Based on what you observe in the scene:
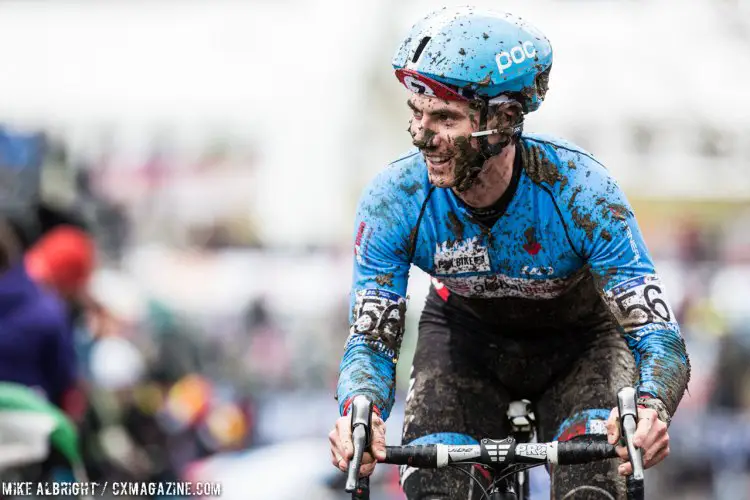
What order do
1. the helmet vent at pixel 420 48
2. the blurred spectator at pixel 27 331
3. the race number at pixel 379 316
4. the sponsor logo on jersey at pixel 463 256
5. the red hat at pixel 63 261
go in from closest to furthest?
the helmet vent at pixel 420 48 → the race number at pixel 379 316 → the sponsor logo on jersey at pixel 463 256 → the blurred spectator at pixel 27 331 → the red hat at pixel 63 261

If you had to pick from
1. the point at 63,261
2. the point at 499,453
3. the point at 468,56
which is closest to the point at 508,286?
the point at 499,453

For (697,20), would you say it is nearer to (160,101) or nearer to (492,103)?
(160,101)

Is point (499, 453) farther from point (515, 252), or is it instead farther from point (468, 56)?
point (468, 56)

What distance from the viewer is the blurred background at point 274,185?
1202 cm

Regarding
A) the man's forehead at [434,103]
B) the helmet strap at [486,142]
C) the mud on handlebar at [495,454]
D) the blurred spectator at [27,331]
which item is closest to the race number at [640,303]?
the mud on handlebar at [495,454]

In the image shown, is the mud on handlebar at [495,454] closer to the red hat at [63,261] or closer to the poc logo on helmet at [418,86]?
the poc logo on helmet at [418,86]

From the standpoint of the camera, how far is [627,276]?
4938 millimetres

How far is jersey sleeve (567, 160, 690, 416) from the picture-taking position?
481 centimetres

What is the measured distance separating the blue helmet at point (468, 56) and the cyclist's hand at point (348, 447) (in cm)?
123

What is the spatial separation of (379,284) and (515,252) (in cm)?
56

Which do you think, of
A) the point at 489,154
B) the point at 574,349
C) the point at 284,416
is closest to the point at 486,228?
the point at 489,154

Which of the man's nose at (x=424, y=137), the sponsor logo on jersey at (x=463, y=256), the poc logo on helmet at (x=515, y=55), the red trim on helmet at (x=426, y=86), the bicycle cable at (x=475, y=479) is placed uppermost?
the poc logo on helmet at (x=515, y=55)

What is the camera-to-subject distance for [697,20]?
30.2 meters

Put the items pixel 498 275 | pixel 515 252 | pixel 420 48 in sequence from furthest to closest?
pixel 498 275 < pixel 515 252 < pixel 420 48
